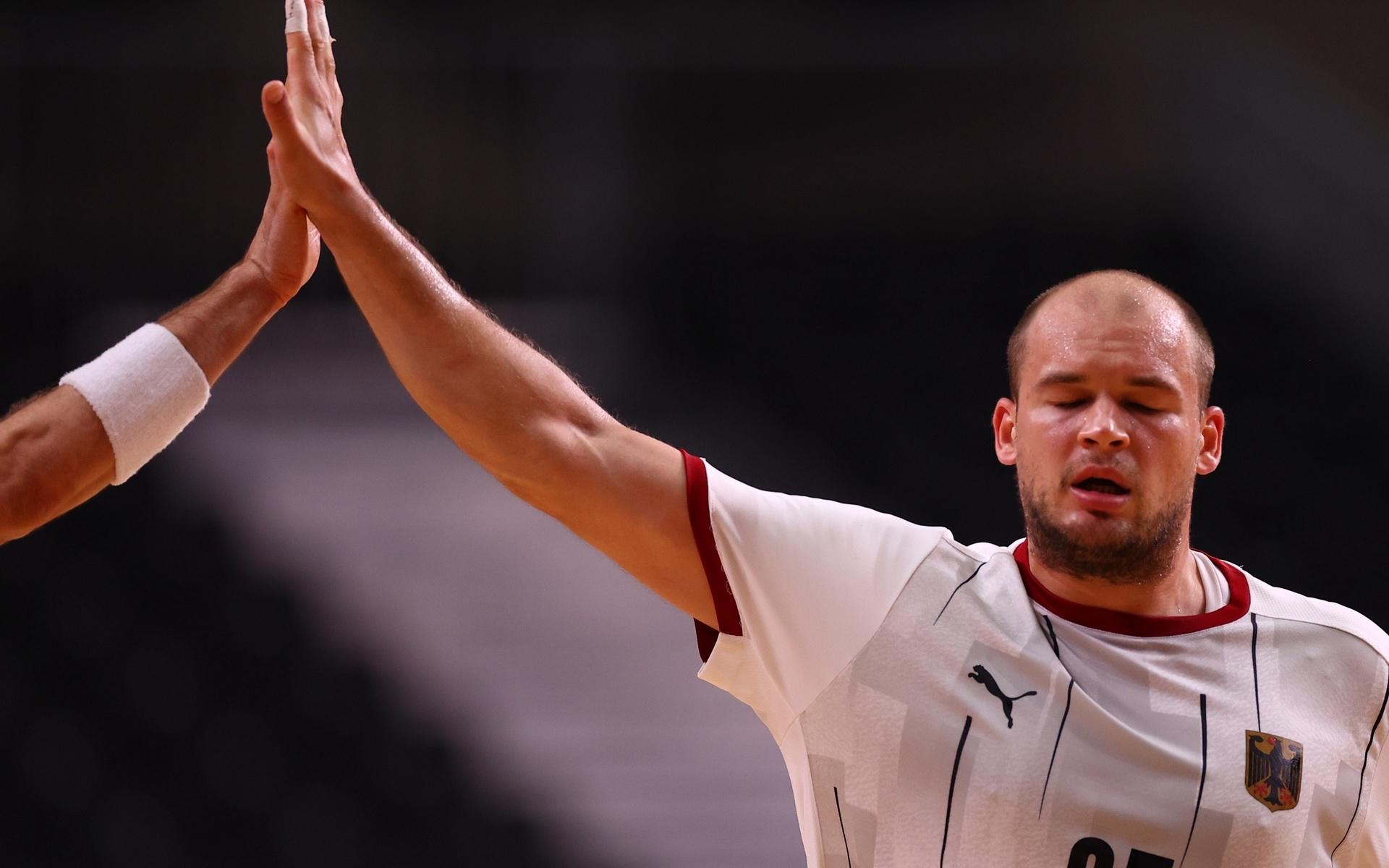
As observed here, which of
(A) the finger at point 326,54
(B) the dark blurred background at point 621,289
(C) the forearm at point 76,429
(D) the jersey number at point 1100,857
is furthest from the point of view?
(B) the dark blurred background at point 621,289

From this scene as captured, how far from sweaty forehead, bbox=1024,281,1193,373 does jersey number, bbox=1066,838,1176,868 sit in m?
0.61

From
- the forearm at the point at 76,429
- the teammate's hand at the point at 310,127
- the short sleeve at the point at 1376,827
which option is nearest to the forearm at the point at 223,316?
the forearm at the point at 76,429

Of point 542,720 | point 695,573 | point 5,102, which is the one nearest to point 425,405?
point 695,573

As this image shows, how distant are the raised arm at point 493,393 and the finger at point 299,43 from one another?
2 centimetres

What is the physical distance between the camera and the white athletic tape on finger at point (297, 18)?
1.75 m

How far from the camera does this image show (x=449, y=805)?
3697mm

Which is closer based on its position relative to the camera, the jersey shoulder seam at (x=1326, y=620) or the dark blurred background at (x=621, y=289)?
the jersey shoulder seam at (x=1326, y=620)

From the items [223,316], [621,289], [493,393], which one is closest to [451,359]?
[493,393]

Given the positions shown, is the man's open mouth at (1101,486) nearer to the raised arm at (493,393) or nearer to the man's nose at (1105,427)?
the man's nose at (1105,427)

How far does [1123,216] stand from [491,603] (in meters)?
2.20

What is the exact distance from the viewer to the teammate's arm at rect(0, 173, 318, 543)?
1.72m

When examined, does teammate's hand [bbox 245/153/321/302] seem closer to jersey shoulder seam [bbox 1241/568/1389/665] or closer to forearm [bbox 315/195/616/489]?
forearm [bbox 315/195/616/489]

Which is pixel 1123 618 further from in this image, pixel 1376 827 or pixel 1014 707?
pixel 1376 827

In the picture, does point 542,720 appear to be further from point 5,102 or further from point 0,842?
point 5,102
